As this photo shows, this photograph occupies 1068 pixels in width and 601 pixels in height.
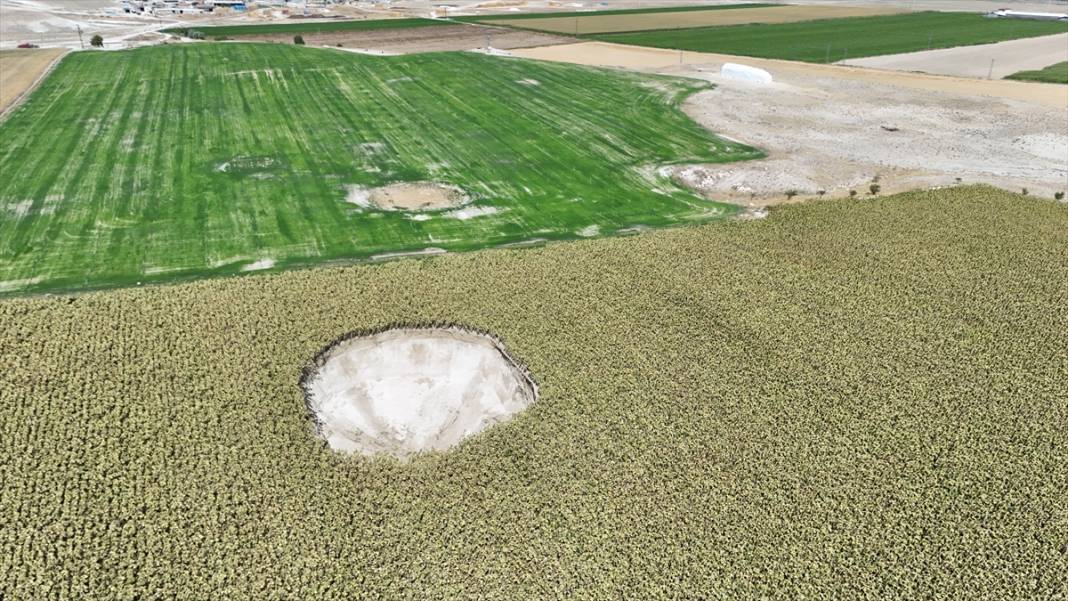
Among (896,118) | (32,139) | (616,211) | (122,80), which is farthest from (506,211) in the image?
(122,80)

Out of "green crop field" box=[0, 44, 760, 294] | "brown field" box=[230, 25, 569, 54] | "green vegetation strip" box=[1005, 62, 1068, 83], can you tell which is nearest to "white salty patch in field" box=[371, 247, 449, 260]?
"green crop field" box=[0, 44, 760, 294]

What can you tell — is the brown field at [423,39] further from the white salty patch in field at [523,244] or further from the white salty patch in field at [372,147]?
the white salty patch in field at [523,244]

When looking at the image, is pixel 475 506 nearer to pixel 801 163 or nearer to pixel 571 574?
pixel 571 574

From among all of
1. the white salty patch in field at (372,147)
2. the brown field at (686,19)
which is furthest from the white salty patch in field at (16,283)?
the brown field at (686,19)

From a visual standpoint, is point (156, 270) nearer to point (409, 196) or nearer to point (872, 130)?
point (409, 196)

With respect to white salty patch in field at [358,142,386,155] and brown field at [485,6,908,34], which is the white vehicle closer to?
brown field at [485,6,908,34]
